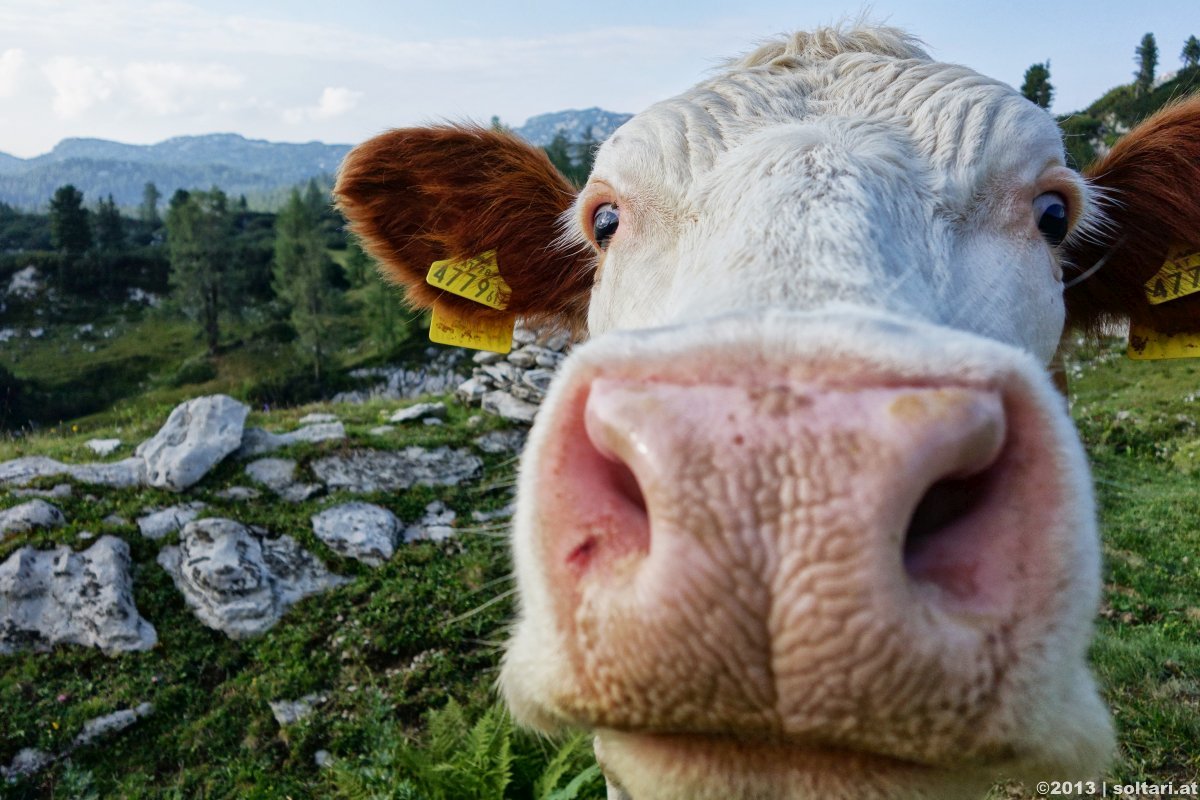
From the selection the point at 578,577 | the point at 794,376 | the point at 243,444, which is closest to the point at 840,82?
the point at 794,376

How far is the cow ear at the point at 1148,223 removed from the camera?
2811 mm

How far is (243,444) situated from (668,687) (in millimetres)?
8807

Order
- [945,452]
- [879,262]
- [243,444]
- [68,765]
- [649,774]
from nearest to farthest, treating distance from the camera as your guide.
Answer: [945,452], [649,774], [879,262], [68,765], [243,444]

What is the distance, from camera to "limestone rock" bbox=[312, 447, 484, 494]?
8.32m

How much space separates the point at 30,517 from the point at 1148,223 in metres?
8.84

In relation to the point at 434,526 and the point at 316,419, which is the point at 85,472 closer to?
the point at 316,419

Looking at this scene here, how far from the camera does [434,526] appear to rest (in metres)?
7.87

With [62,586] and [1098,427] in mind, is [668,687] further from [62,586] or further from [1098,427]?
[1098,427]

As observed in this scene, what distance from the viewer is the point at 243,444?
341 inches

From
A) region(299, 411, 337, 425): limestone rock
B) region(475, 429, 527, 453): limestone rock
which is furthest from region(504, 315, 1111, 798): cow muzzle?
region(299, 411, 337, 425): limestone rock

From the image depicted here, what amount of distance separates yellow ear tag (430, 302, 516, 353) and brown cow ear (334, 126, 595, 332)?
225 millimetres

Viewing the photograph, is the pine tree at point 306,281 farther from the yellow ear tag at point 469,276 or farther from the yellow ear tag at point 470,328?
the yellow ear tag at point 469,276

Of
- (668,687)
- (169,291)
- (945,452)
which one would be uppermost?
(945,452)

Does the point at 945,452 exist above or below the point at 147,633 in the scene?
above
